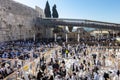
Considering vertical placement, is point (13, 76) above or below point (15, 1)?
below

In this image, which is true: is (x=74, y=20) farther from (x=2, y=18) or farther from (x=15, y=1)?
(x=2, y=18)

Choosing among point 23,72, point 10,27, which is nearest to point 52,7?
point 10,27

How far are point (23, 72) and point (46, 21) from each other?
27.3 metres

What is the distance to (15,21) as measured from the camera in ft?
102

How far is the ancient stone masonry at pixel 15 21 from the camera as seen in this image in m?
27.6

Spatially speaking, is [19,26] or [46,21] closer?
[19,26]

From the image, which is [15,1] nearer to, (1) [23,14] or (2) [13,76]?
(1) [23,14]

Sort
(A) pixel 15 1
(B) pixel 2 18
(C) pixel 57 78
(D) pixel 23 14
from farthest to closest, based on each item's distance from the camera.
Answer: (D) pixel 23 14, (A) pixel 15 1, (B) pixel 2 18, (C) pixel 57 78

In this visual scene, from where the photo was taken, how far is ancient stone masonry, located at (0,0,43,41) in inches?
1088

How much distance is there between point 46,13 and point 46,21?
45.5 ft

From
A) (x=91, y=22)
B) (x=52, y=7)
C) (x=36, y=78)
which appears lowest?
(x=36, y=78)

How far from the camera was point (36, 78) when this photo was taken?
34.2ft

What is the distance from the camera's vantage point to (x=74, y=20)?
35.3 metres

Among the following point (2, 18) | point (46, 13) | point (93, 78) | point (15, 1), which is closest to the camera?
point (93, 78)
